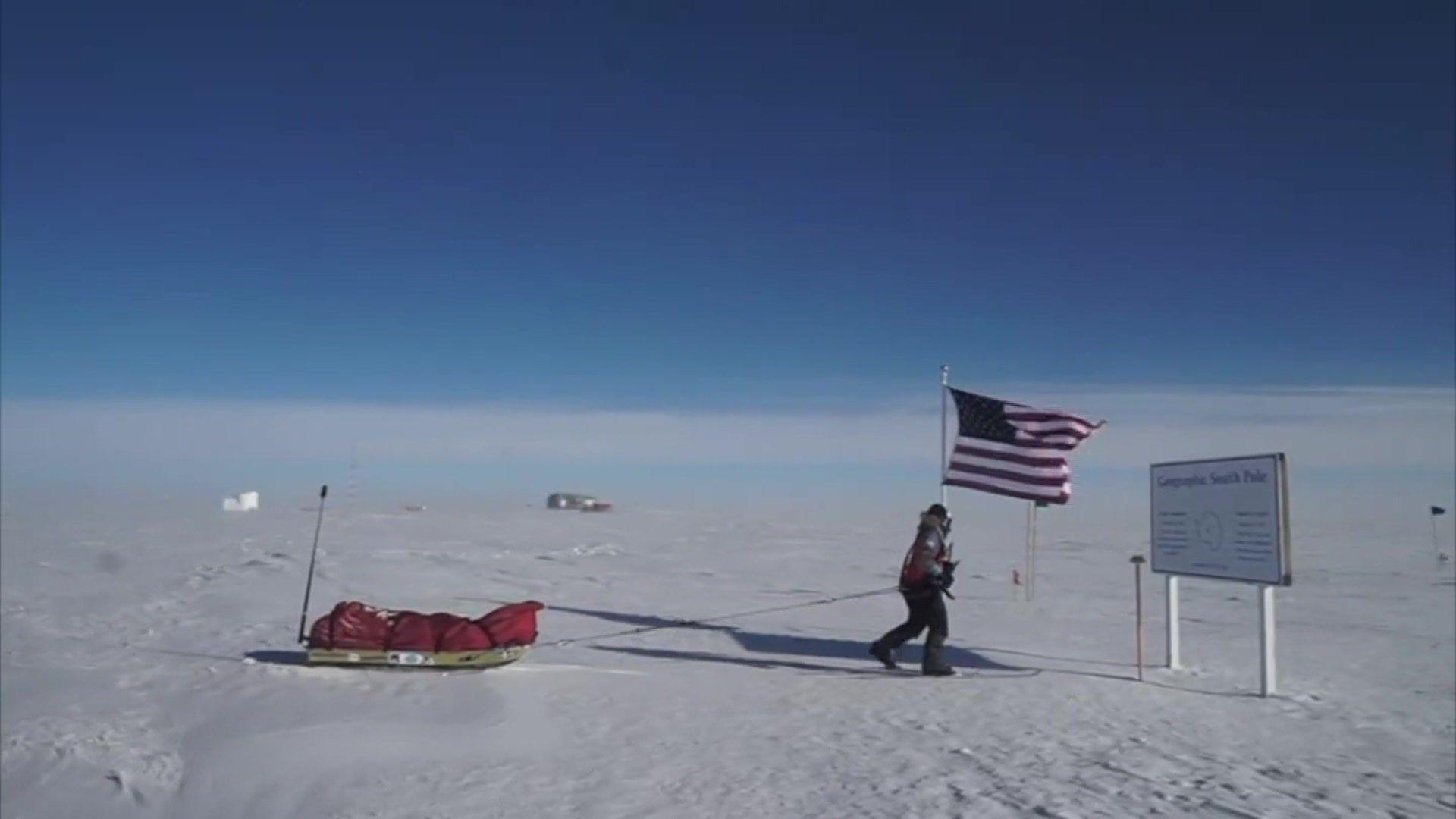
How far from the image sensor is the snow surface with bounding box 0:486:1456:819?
7.22 m

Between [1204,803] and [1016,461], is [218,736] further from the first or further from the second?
[1016,461]

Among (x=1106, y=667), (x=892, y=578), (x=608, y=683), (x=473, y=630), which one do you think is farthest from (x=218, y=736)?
(x=892, y=578)

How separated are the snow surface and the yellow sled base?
14 centimetres

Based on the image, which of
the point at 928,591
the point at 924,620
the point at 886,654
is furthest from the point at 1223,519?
the point at 886,654

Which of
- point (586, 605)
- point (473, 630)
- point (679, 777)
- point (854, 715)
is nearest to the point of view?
point (679, 777)

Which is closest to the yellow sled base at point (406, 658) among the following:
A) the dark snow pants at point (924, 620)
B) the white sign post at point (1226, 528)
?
the dark snow pants at point (924, 620)

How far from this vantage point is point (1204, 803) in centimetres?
676

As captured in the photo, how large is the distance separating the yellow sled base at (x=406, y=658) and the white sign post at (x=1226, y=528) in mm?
7146

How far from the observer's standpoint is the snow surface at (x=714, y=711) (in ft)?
23.7

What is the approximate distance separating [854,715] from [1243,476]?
184 inches

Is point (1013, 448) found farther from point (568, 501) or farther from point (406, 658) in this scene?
point (568, 501)

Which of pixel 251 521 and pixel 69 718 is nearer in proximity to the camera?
pixel 69 718

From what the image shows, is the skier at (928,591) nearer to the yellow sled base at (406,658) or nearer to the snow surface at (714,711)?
the snow surface at (714,711)

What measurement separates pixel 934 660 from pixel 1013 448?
15.6 ft
